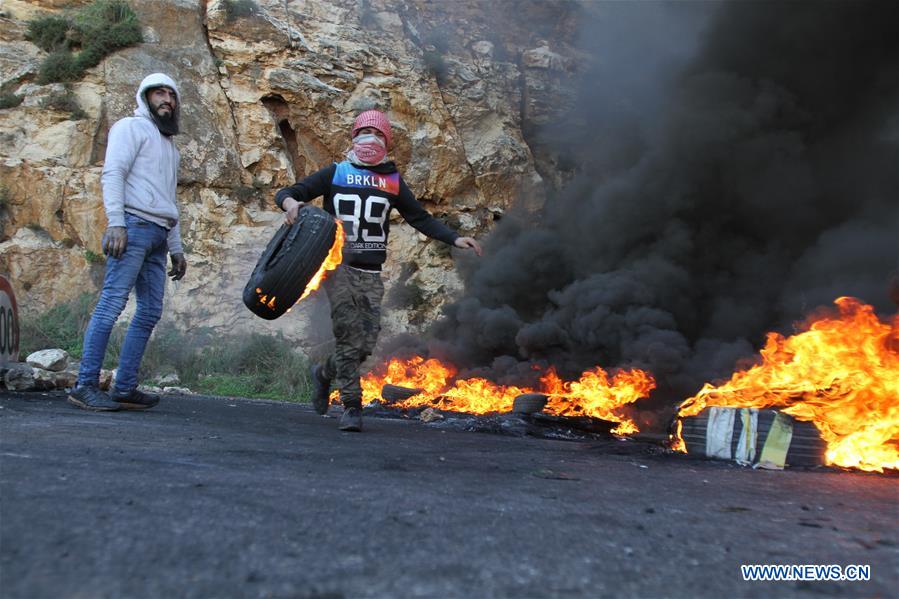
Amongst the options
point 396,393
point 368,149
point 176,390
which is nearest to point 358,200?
point 368,149

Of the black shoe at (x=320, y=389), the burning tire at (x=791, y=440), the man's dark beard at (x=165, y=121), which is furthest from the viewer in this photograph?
the black shoe at (x=320, y=389)

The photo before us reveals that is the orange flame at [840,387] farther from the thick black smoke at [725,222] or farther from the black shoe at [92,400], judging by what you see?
the black shoe at [92,400]

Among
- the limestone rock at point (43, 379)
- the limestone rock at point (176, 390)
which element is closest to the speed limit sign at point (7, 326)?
the limestone rock at point (43, 379)

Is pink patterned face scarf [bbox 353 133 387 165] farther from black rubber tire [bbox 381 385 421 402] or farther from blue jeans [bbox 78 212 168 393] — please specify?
black rubber tire [bbox 381 385 421 402]

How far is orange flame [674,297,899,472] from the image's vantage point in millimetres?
4219

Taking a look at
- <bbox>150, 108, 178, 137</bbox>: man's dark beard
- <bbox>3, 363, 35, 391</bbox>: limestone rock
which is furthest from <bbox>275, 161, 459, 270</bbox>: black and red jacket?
<bbox>3, 363, 35, 391</bbox>: limestone rock

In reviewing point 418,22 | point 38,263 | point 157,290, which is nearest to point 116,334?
point 38,263

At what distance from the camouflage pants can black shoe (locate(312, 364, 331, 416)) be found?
27.5 inches

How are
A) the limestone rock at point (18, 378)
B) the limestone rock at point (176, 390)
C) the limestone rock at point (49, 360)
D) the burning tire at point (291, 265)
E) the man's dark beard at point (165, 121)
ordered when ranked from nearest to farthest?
the burning tire at point (291, 265) → the man's dark beard at point (165, 121) → the limestone rock at point (18, 378) → the limestone rock at point (49, 360) → the limestone rock at point (176, 390)

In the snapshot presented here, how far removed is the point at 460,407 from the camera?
8.69 meters

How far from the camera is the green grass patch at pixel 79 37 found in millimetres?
13055

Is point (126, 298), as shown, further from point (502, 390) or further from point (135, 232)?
point (502, 390)

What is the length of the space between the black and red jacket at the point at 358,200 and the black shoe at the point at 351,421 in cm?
106

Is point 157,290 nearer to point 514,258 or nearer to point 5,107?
point 514,258
